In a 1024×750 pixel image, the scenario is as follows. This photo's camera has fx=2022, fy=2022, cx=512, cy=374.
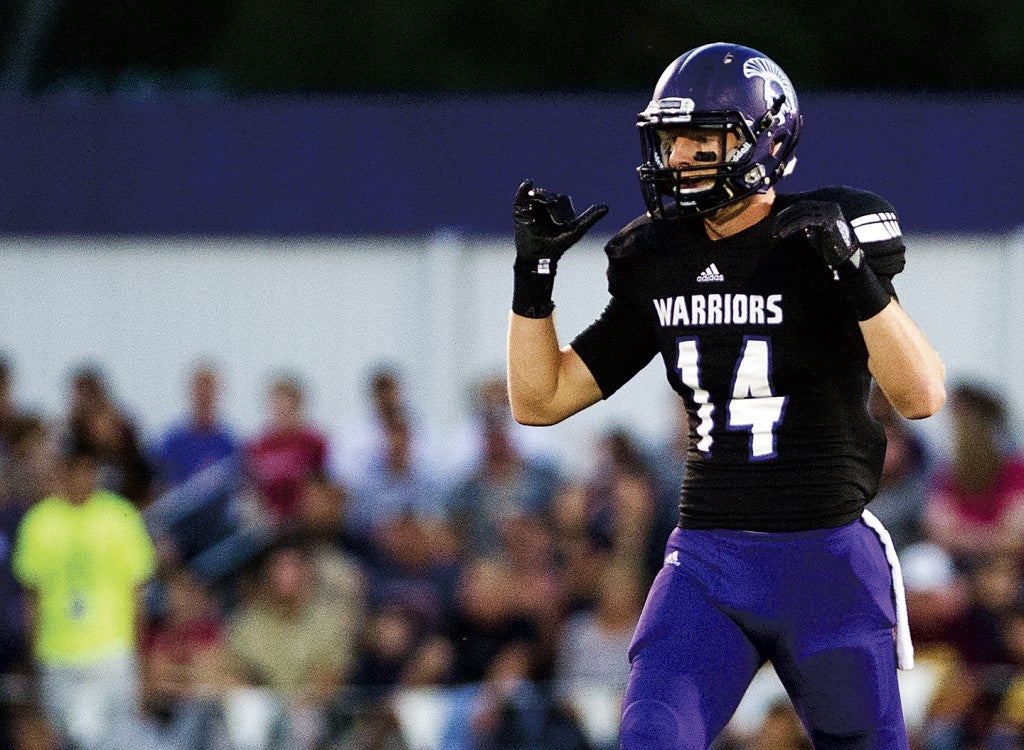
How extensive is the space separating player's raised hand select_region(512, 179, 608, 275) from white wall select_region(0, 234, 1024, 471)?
7422mm

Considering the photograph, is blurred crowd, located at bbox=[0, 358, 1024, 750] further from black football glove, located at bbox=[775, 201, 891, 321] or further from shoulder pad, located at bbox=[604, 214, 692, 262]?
black football glove, located at bbox=[775, 201, 891, 321]

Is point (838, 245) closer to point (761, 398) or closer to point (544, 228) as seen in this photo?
point (761, 398)

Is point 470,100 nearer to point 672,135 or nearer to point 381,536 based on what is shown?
point 381,536

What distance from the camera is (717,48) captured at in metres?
4.45

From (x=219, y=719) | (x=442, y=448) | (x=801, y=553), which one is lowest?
(x=219, y=719)

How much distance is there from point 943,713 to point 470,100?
6.39 metres

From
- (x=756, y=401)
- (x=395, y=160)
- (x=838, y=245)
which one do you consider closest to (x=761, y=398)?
(x=756, y=401)

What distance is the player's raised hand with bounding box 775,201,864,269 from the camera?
409 centimetres

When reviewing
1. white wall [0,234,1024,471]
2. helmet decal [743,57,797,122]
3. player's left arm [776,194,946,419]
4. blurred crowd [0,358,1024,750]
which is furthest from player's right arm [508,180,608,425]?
white wall [0,234,1024,471]

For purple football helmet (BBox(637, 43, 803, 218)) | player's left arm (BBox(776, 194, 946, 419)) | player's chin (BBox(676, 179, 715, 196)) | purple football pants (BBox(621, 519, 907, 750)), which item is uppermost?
purple football helmet (BBox(637, 43, 803, 218))

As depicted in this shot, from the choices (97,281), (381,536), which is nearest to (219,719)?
(381,536)

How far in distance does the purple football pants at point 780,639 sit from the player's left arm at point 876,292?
345 mm

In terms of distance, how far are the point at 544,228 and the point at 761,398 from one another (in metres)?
0.62

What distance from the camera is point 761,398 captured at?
433cm
